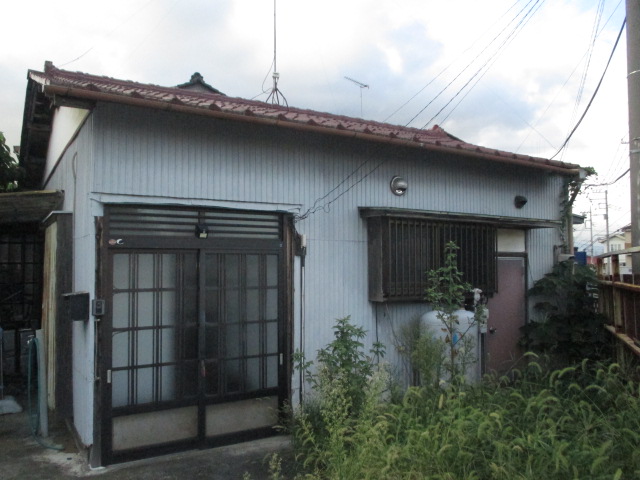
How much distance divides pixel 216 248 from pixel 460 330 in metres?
3.33

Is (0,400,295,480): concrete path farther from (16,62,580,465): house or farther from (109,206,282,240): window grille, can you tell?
(109,206,282,240): window grille

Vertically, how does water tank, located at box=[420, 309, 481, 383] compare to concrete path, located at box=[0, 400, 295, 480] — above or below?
above

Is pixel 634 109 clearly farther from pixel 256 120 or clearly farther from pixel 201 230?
pixel 201 230

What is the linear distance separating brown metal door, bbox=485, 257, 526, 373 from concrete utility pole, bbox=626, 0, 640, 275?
Answer: 215 centimetres

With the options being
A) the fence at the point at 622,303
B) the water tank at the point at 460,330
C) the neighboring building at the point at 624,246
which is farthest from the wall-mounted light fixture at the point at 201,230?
the neighboring building at the point at 624,246

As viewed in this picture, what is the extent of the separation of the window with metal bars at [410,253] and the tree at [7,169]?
7.37m

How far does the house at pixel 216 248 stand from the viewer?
526cm

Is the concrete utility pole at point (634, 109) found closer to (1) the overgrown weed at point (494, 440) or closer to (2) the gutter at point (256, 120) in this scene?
(2) the gutter at point (256, 120)

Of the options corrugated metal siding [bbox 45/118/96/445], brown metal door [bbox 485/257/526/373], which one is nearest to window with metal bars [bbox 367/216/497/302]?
brown metal door [bbox 485/257/526/373]

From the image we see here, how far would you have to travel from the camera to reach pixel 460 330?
692 centimetres

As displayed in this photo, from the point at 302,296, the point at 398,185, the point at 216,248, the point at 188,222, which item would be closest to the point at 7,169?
the point at 188,222

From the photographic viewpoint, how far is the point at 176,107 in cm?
515

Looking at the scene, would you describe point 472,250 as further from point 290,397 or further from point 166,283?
point 166,283

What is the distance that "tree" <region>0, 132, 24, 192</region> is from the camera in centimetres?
1001
